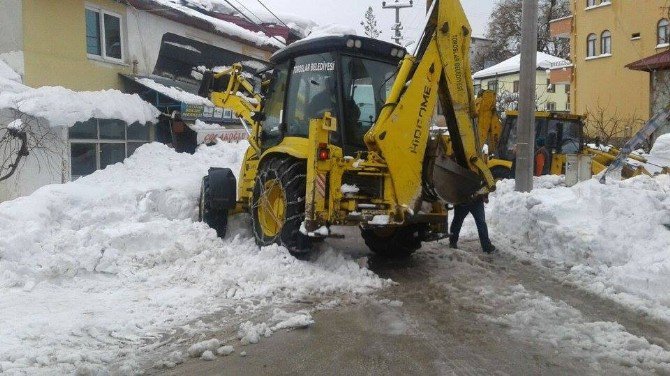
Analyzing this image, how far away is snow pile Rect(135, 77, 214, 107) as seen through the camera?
15.6 metres

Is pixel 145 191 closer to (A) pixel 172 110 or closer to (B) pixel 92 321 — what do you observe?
(B) pixel 92 321

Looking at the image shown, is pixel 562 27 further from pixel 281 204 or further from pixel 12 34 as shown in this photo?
pixel 281 204

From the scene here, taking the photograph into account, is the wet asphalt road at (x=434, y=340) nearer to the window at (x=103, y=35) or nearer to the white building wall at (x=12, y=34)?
the white building wall at (x=12, y=34)

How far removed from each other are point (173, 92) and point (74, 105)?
3210 millimetres

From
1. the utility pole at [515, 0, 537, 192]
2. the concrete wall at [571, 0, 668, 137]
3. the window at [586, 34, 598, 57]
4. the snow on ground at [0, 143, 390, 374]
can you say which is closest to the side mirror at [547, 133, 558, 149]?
the utility pole at [515, 0, 537, 192]

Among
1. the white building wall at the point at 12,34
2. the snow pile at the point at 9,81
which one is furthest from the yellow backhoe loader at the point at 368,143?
the white building wall at the point at 12,34

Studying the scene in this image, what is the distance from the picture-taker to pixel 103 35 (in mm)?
15305

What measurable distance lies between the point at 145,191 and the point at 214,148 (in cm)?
507

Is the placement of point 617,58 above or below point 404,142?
above

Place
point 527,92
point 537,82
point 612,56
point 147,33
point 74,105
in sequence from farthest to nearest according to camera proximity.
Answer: point 537,82, point 612,56, point 147,33, point 74,105, point 527,92

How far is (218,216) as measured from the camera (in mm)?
9422

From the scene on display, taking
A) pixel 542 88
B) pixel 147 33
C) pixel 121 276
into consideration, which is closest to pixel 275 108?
pixel 121 276

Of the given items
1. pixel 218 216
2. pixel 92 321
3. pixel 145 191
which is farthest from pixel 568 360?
pixel 145 191

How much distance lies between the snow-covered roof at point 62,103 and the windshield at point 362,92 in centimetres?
724
